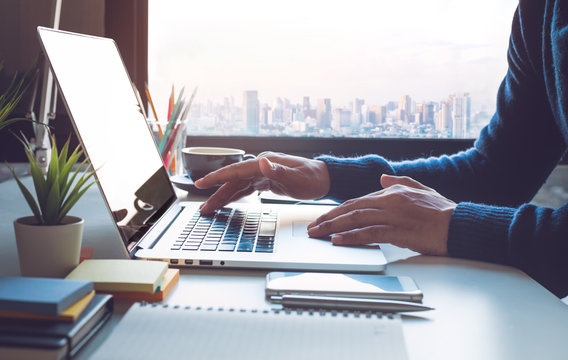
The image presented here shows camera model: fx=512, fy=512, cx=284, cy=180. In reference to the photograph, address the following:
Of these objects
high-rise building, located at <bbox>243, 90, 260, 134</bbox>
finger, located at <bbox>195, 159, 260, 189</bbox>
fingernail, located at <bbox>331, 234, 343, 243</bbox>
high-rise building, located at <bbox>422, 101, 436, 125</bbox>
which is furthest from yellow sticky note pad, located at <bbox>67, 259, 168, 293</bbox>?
high-rise building, located at <bbox>422, 101, 436, 125</bbox>

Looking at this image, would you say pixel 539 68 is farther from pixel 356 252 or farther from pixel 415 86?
pixel 356 252

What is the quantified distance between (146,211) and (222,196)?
0.19 m

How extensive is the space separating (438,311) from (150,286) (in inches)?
11.0

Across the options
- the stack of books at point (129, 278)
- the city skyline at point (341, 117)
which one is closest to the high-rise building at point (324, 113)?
the city skyline at point (341, 117)

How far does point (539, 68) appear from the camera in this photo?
1.07 meters

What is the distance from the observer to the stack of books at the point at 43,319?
359 millimetres

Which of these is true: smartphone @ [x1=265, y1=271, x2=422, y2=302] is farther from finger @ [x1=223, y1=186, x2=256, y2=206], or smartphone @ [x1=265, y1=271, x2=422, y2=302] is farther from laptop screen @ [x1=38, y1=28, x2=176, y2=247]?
finger @ [x1=223, y1=186, x2=256, y2=206]

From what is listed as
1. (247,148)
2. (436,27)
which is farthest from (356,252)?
(436,27)

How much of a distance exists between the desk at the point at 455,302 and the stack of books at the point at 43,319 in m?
0.03

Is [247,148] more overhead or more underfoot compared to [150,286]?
more overhead

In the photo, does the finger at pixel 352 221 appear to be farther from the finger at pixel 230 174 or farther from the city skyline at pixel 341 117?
the city skyline at pixel 341 117

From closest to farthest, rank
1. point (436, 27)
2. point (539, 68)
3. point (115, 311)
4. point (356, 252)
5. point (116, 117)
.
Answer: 1. point (115, 311)
2. point (356, 252)
3. point (116, 117)
4. point (539, 68)
5. point (436, 27)

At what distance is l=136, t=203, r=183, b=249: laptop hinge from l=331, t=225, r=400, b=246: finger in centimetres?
24

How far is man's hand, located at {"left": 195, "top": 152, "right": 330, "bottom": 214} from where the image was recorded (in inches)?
34.8
